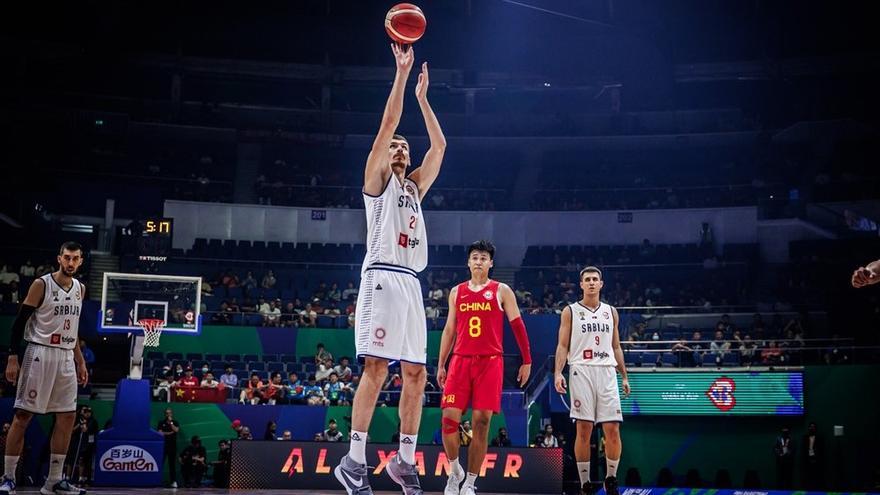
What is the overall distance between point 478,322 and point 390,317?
5.90ft

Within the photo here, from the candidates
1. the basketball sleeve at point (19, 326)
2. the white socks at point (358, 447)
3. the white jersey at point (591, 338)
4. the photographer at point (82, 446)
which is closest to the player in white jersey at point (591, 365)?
the white jersey at point (591, 338)

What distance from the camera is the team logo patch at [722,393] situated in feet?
77.2

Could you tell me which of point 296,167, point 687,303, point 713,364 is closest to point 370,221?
point 713,364

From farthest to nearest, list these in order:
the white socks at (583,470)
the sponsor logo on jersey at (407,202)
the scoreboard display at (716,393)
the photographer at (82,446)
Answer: the scoreboard display at (716,393), the photographer at (82,446), the white socks at (583,470), the sponsor logo on jersey at (407,202)

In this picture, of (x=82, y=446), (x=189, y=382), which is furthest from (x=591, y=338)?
(x=189, y=382)

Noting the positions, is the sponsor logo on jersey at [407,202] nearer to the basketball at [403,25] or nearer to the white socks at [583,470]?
the basketball at [403,25]

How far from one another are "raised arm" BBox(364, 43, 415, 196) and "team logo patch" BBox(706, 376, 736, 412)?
60.8ft

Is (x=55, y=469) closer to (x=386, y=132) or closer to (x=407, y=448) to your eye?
(x=407, y=448)

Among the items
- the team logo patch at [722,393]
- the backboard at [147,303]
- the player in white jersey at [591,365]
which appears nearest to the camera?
the player in white jersey at [591,365]

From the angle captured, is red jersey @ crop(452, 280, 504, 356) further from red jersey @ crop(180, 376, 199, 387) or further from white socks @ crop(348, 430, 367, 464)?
red jersey @ crop(180, 376, 199, 387)

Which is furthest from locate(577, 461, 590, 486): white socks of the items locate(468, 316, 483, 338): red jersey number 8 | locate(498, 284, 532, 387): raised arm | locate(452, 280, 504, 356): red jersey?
locate(468, 316, 483, 338): red jersey number 8

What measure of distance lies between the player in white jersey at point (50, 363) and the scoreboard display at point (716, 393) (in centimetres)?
1710

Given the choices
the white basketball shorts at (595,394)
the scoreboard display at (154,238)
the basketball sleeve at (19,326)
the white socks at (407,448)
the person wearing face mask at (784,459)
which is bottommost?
the person wearing face mask at (784,459)

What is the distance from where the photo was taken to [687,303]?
29875 mm
